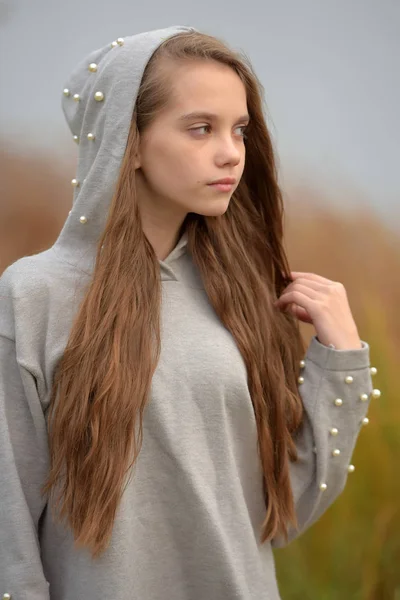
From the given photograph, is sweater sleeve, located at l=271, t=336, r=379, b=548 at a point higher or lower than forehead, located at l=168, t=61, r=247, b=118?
lower

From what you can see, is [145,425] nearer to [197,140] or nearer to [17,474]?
[17,474]

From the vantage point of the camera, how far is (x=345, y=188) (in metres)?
2.21

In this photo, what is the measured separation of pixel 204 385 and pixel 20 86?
3.29 feet

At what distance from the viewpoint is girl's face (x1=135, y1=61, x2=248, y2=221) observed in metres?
1.33

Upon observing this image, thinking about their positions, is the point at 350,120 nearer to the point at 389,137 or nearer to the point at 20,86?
the point at 389,137

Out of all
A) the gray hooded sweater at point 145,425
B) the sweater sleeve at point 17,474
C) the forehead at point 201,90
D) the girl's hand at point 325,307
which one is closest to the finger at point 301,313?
the girl's hand at point 325,307

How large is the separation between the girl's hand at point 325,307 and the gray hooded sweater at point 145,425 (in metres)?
0.02

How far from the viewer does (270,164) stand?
158 centimetres

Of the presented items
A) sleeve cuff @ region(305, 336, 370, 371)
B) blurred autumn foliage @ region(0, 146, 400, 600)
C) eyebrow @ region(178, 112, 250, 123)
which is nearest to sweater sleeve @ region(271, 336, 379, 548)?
sleeve cuff @ region(305, 336, 370, 371)

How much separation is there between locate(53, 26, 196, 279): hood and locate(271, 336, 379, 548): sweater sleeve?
1.10ft

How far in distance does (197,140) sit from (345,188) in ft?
3.17

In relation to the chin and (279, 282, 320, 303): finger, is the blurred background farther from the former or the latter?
the chin

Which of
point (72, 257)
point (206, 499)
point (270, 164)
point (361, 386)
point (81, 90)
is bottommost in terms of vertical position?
point (206, 499)

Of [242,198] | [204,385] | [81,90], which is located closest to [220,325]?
[204,385]
